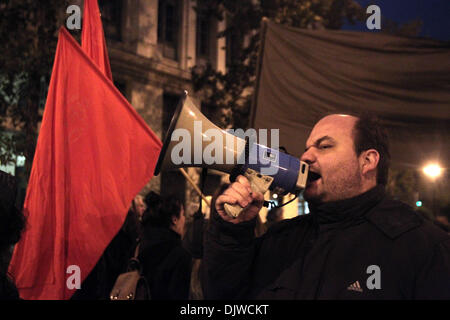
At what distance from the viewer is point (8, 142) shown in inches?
244

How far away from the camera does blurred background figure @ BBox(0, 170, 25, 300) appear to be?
177cm

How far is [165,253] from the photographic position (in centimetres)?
341

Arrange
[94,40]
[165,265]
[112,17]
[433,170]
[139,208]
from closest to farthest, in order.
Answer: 1. [165,265]
2. [94,40]
3. [139,208]
4. [433,170]
5. [112,17]

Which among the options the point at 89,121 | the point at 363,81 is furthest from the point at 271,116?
the point at 89,121

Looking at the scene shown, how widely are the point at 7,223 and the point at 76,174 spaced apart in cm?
128

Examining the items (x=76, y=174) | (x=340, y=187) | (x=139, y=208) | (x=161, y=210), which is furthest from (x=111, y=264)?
(x=340, y=187)

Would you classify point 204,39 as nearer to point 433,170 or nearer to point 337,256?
point 433,170

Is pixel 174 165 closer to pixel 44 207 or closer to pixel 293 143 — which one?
pixel 44 207

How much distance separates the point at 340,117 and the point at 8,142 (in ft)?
17.9

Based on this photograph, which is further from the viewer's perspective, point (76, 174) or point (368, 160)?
point (76, 174)

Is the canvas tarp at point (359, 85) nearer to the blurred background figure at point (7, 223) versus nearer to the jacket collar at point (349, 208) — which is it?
the jacket collar at point (349, 208)

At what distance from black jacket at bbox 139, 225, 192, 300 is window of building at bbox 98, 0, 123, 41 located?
984cm

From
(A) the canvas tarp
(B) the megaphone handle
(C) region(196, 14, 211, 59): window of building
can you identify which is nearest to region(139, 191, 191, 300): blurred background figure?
(A) the canvas tarp

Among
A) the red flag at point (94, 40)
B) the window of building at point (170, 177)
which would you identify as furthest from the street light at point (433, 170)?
the window of building at point (170, 177)
